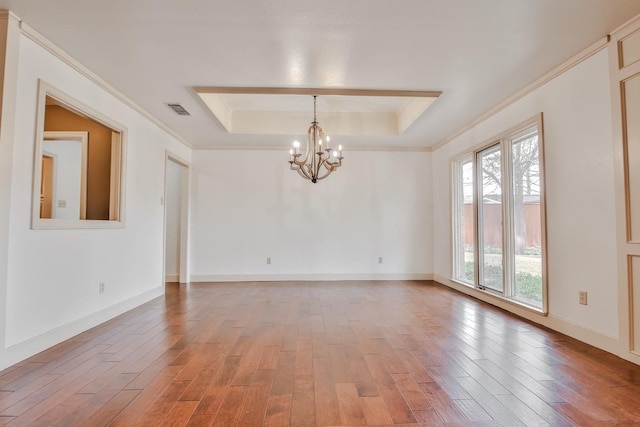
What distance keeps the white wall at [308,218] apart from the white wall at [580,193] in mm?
2876

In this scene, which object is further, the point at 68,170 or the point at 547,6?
the point at 68,170

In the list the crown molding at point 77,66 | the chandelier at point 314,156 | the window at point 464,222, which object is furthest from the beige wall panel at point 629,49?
the crown molding at point 77,66

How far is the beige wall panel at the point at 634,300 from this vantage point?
7.77 feet

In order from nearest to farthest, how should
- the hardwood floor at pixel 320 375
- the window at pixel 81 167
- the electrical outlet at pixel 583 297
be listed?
the hardwood floor at pixel 320 375 → the electrical outlet at pixel 583 297 → the window at pixel 81 167

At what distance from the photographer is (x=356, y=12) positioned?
2344 millimetres

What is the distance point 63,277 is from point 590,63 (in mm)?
4838

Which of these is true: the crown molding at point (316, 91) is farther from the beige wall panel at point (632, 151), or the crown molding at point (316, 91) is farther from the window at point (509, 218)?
the beige wall panel at point (632, 151)

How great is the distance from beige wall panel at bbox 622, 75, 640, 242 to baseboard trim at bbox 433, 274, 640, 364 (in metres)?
0.82

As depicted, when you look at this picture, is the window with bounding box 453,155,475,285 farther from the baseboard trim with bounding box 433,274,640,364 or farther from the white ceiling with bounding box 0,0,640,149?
the white ceiling with bounding box 0,0,640,149

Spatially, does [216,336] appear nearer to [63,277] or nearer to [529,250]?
[63,277]

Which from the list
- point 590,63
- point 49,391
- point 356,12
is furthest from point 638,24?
point 49,391

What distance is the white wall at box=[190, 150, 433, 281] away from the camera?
5.99 metres

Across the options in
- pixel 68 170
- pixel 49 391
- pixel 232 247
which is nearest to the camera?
pixel 49 391

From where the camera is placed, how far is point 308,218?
20.0ft
